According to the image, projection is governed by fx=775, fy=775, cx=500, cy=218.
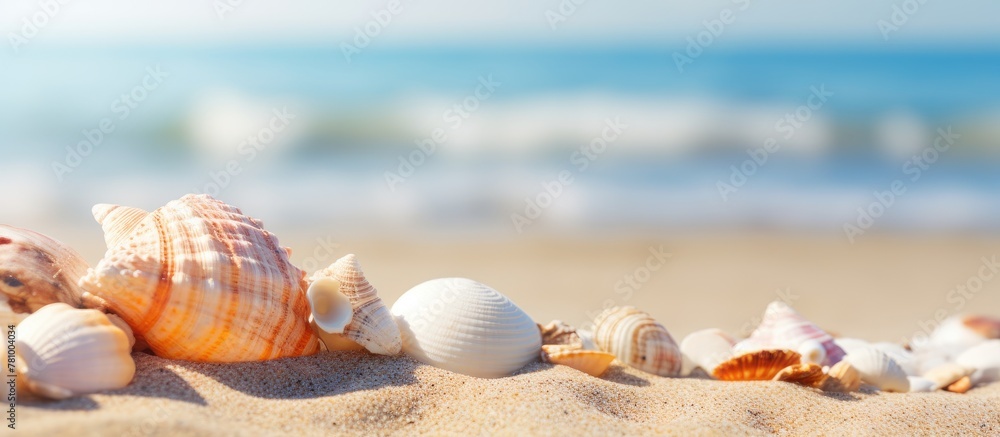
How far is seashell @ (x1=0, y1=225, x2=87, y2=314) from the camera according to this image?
2775mm

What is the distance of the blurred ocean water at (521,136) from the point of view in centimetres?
1070

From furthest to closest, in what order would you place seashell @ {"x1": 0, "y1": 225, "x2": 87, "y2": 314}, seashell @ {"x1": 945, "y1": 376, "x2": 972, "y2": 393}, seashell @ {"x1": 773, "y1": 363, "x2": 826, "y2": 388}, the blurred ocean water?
the blurred ocean water → seashell @ {"x1": 945, "y1": 376, "x2": 972, "y2": 393} → seashell @ {"x1": 773, "y1": 363, "x2": 826, "y2": 388} → seashell @ {"x1": 0, "y1": 225, "x2": 87, "y2": 314}

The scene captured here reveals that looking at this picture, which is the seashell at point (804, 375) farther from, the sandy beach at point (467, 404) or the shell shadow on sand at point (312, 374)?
the shell shadow on sand at point (312, 374)

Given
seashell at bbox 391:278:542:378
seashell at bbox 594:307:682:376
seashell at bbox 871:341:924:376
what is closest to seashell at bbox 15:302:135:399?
seashell at bbox 391:278:542:378

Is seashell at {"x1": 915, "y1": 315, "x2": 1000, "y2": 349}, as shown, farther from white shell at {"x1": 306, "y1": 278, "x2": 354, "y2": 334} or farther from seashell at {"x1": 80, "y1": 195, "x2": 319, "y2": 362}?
seashell at {"x1": 80, "y1": 195, "x2": 319, "y2": 362}

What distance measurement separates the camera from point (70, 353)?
249cm

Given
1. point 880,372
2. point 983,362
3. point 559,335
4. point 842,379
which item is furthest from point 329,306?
point 983,362

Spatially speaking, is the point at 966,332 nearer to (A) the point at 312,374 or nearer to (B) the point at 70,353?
(A) the point at 312,374

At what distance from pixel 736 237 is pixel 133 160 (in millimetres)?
9614

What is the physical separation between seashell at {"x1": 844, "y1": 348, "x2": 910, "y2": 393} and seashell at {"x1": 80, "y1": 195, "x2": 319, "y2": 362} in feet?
8.72

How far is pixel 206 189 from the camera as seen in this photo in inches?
455

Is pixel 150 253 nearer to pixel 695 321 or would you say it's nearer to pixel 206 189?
pixel 695 321

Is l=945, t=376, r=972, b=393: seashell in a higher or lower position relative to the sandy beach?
higher

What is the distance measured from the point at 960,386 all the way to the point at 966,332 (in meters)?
1.29
